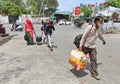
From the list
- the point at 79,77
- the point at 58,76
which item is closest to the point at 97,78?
the point at 79,77

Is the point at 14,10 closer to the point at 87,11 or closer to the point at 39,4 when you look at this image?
the point at 39,4

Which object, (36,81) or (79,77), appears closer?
(36,81)

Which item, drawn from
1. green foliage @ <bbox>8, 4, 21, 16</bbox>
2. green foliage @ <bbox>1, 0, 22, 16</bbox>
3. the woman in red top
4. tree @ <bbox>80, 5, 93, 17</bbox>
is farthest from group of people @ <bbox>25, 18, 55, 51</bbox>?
tree @ <bbox>80, 5, 93, 17</bbox>

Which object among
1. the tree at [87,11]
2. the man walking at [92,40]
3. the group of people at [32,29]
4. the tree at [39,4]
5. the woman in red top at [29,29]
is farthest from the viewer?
the tree at [39,4]

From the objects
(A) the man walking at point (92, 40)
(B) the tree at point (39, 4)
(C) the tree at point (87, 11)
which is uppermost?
(A) the man walking at point (92, 40)

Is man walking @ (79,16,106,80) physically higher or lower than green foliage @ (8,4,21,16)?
higher

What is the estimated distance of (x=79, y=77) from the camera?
8.18 metres

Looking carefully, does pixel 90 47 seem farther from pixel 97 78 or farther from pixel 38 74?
pixel 38 74

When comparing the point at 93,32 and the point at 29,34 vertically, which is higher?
the point at 93,32

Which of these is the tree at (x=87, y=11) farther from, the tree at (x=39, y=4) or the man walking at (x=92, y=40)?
the man walking at (x=92, y=40)

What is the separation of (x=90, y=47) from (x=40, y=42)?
1031 cm

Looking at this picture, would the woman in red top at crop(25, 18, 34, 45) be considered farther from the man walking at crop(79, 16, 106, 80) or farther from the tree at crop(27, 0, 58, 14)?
the tree at crop(27, 0, 58, 14)

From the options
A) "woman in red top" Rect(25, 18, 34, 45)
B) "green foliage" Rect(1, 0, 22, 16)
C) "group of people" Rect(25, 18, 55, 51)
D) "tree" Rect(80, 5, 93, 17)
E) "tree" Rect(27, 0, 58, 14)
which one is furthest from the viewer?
"tree" Rect(27, 0, 58, 14)

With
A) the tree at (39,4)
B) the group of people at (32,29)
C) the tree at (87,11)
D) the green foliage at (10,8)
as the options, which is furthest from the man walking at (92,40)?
the tree at (39,4)
